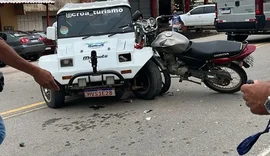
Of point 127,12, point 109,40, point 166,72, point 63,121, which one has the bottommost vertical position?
point 63,121

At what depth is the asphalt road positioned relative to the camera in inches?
186

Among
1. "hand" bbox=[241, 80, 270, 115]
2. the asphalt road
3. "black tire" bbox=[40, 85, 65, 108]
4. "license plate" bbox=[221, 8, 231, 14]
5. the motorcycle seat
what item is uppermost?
"license plate" bbox=[221, 8, 231, 14]

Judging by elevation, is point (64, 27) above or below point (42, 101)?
above

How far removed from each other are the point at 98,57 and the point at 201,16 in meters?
20.0

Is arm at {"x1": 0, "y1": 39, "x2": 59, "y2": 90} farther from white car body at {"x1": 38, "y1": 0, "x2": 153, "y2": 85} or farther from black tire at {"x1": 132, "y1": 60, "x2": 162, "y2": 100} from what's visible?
black tire at {"x1": 132, "y1": 60, "x2": 162, "y2": 100}

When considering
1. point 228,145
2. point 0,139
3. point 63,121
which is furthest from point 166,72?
point 0,139

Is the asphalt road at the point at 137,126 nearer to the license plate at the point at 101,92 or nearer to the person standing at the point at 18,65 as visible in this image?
the license plate at the point at 101,92

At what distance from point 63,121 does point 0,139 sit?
3654 millimetres

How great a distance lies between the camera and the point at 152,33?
295 inches

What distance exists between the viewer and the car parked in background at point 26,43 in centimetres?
1538

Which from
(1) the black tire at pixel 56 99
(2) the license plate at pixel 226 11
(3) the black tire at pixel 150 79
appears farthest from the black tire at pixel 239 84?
(2) the license plate at pixel 226 11

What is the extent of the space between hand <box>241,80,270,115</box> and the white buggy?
4282 millimetres

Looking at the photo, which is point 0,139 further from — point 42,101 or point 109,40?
point 42,101

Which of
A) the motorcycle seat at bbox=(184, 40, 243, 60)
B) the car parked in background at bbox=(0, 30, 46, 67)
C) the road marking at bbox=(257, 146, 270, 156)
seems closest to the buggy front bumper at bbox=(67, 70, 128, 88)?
the motorcycle seat at bbox=(184, 40, 243, 60)
